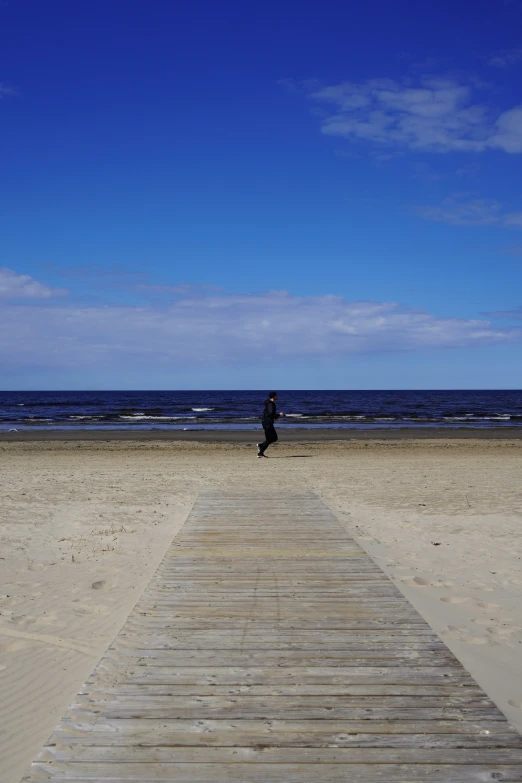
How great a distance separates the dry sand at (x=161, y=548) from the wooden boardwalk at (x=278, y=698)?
507 millimetres

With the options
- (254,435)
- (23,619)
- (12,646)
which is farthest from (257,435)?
(12,646)

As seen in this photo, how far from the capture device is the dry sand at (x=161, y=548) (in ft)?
14.5

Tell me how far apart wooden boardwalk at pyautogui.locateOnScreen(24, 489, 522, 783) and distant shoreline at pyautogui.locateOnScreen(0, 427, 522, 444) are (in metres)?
21.3

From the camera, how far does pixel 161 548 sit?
8008 millimetres

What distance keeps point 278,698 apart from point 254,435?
85.5 feet

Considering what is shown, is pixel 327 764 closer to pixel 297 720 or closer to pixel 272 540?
pixel 297 720

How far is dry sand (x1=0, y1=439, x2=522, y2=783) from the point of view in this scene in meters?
4.43

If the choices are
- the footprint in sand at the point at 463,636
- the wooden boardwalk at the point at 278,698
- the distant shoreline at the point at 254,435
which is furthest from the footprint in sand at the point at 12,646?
the distant shoreline at the point at 254,435

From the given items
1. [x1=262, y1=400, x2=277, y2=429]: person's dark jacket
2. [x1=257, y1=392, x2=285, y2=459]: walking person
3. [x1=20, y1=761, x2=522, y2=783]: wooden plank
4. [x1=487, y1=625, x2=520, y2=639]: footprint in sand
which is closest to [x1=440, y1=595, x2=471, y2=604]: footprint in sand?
[x1=487, y1=625, x2=520, y2=639]: footprint in sand

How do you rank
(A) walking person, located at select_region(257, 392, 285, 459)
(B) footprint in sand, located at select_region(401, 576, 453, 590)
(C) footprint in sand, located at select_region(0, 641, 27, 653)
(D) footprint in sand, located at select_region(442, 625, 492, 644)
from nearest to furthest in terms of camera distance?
(C) footprint in sand, located at select_region(0, 641, 27, 653) → (D) footprint in sand, located at select_region(442, 625, 492, 644) → (B) footprint in sand, located at select_region(401, 576, 453, 590) → (A) walking person, located at select_region(257, 392, 285, 459)

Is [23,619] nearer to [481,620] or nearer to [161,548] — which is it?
[161,548]

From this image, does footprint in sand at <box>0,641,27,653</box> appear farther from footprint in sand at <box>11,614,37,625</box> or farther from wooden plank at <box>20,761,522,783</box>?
wooden plank at <box>20,761,522,783</box>

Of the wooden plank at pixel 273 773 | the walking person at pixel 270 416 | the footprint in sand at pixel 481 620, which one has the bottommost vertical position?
the footprint in sand at pixel 481 620

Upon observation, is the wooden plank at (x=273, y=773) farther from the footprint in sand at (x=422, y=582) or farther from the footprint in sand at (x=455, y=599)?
the footprint in sand at (x=422, y=582)
